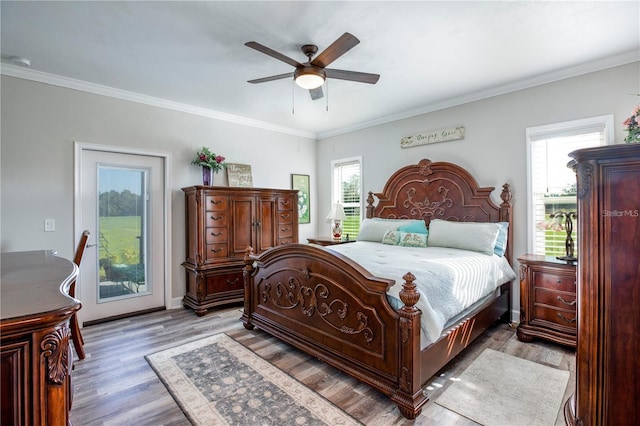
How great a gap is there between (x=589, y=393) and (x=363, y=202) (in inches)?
156

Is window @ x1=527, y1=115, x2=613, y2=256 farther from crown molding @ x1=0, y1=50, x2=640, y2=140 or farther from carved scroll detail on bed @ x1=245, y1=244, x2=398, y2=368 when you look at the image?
carved scroll detail on bed @ x1=245, y1=244, x2=398, y2=368

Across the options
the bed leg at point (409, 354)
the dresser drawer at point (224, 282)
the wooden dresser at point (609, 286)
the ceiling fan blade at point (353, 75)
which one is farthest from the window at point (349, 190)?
the wooden dresser at point (609, 286)

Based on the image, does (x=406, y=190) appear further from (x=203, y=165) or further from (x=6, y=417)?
(x=6, y=417)

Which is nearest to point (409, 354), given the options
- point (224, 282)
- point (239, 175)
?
point (224, 282)

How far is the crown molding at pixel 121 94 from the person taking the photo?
3002 mm

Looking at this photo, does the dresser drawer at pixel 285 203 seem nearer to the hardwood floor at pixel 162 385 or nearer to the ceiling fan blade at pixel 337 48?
the hardwood floor at pixel 162 385

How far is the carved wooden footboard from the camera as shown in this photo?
189cm

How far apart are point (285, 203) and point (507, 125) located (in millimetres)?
3112

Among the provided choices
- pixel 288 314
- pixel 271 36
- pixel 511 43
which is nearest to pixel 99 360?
pixel 288 314

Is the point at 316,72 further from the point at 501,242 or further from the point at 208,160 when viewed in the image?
the point at 501,242

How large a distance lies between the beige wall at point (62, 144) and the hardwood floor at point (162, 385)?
918 millimetres

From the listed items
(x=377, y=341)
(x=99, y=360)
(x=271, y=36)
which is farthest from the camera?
(x=99, y=360)

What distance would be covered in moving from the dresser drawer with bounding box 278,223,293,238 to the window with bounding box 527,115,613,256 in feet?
10.3

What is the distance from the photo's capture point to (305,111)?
4359 millimetres
